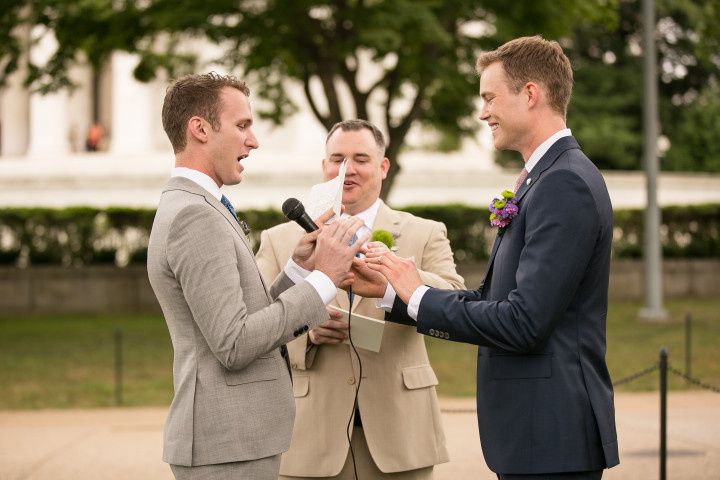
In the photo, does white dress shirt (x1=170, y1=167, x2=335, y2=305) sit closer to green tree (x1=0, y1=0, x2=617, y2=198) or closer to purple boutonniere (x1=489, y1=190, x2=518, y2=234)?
purple boutonniere (x1=489, y1=190, x2=518, y2=234)

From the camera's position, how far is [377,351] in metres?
5.04

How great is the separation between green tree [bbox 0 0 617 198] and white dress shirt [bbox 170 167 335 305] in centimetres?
1234

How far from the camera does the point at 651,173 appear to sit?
2117cm

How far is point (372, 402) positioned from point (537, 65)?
1936 mm

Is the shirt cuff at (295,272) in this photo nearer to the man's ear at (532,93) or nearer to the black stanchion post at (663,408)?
the man's ear at (532,93)

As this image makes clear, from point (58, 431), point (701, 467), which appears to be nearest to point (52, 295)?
point (58, 431)

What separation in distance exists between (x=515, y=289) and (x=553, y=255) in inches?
8.5

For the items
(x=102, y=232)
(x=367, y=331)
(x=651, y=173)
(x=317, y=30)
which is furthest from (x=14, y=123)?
(x=367, y=331)

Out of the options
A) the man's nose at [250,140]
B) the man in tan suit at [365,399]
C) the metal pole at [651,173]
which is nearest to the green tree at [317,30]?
the metal pole at [651,173]

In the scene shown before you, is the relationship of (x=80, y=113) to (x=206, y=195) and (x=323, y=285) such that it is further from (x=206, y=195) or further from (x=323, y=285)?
(x=323, y=285)

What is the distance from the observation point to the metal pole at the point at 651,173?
21016 millimetres

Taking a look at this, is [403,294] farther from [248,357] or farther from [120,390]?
[120,390]

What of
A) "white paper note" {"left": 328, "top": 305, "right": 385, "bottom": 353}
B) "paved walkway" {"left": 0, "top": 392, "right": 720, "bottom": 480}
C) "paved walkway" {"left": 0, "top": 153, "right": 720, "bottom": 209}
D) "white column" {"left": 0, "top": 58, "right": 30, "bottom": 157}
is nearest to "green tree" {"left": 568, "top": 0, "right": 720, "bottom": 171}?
"paved walkway" {"left": 0, "top": 153, "right": 720, "bottom": 209}

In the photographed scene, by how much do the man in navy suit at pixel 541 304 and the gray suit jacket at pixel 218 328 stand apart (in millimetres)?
583
